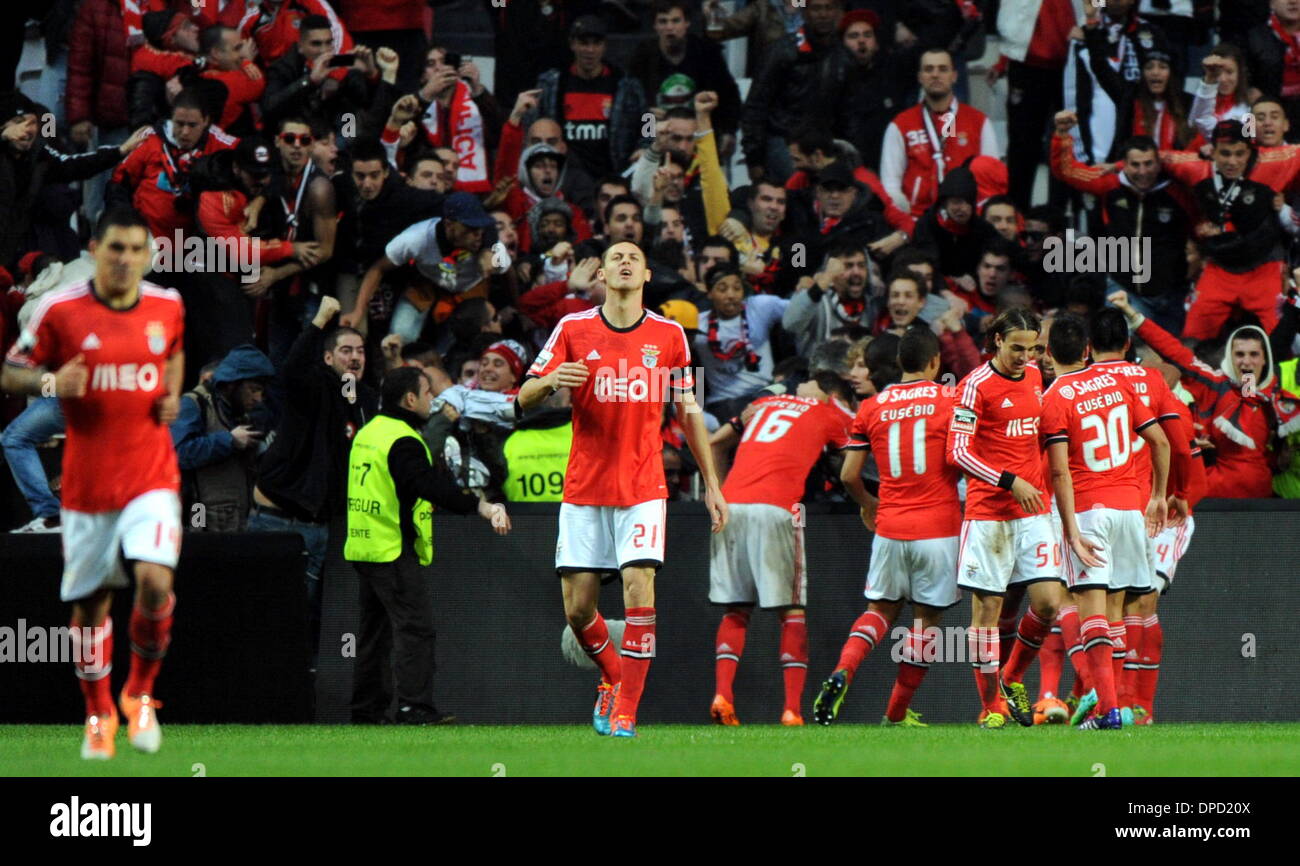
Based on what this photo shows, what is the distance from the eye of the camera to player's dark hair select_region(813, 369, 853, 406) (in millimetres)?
12984

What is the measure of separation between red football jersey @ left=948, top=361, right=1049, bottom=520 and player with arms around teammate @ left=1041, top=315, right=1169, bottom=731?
0.19 m

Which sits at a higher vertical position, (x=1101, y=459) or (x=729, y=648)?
(x=1101, y=459)

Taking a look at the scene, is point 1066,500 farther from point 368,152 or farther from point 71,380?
point 368,152

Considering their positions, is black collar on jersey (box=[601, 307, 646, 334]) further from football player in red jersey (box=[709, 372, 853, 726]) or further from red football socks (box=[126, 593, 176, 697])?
red football socks (box=[126, 593, 176, 697])

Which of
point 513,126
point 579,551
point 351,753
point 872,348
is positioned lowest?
point 351,753

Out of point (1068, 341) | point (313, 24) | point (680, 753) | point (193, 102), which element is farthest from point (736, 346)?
point (680, 753)

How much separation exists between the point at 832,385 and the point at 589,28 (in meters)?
5.02

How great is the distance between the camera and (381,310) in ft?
48.1

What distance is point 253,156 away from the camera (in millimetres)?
14320

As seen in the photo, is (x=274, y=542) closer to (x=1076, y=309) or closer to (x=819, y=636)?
(x=819, y=636)

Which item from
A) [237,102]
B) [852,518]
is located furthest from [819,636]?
[237,102]

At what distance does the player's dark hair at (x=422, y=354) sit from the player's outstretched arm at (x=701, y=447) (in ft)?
11.9

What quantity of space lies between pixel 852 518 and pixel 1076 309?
2.89 m

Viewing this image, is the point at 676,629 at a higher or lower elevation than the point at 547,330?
lower
